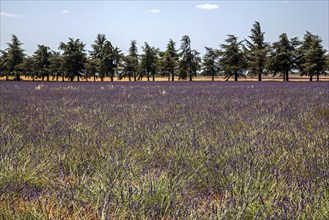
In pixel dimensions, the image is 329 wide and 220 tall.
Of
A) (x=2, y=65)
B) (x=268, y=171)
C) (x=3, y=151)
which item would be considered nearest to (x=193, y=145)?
(x=268, y=171)

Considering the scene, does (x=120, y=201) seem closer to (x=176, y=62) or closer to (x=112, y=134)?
(x=112, y=134)

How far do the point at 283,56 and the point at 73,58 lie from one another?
37373mm

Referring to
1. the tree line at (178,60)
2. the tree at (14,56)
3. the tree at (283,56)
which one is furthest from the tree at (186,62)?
the tree at (14,56)

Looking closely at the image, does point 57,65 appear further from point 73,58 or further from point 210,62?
point 210,62

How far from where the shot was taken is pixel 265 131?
4.32 m

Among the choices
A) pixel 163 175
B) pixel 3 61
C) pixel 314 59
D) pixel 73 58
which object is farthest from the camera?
pixel 3 61

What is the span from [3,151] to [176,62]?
5465cm

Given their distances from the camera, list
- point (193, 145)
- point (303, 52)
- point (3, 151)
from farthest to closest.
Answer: point (303, 52), point (193, 145), point (3, 151)

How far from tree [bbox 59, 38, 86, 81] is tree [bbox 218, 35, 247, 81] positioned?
26.7m

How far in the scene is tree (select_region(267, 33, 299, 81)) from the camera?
47041mm

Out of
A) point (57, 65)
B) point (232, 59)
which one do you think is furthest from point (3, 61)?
point (232, 59)

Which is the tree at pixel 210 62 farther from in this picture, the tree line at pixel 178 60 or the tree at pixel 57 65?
the tree at pixel 57 65

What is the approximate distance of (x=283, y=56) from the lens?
155 ft

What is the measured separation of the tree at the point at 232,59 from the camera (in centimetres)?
5156
